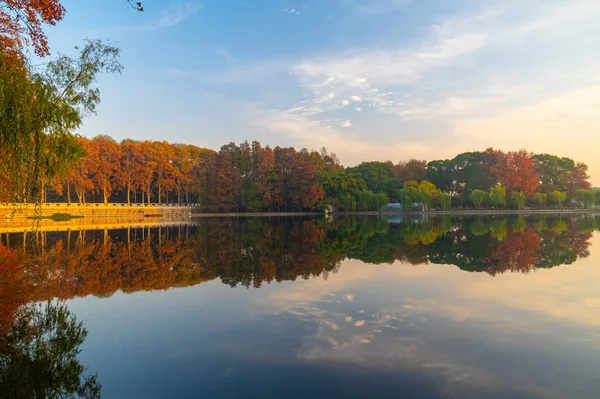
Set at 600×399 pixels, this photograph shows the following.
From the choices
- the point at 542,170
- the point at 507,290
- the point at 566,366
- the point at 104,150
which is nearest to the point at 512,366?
the point at 566,366

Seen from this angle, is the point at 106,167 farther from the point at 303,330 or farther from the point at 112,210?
the point at 303,330

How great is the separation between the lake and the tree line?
49.8m

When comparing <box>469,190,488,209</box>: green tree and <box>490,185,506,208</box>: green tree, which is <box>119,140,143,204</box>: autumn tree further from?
<box>490,185,506,208</box>: green tree

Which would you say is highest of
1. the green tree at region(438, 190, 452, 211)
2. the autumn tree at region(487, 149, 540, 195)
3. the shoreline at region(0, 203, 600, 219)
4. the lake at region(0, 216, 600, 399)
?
the autumn tree at region(487, 149, 540, 195)

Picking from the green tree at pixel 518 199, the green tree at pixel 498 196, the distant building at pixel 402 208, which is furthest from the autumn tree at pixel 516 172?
the distant building at pixel 402 208

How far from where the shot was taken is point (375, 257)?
53.6 feet

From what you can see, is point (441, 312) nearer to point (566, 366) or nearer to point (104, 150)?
point (566, 366)

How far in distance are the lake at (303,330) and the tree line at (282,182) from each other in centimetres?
4975

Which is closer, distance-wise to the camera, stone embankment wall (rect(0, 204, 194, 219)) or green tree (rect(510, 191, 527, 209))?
stone embankment wall (rect(0, 204, 194, 219))

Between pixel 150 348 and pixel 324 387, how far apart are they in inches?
123

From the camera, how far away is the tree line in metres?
62.4

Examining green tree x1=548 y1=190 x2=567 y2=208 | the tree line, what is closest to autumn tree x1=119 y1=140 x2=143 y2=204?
the tree line

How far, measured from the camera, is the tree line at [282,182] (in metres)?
62.4

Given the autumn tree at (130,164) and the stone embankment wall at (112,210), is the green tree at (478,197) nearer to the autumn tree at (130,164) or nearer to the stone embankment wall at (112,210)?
the stone embankment wall at (112,210)
